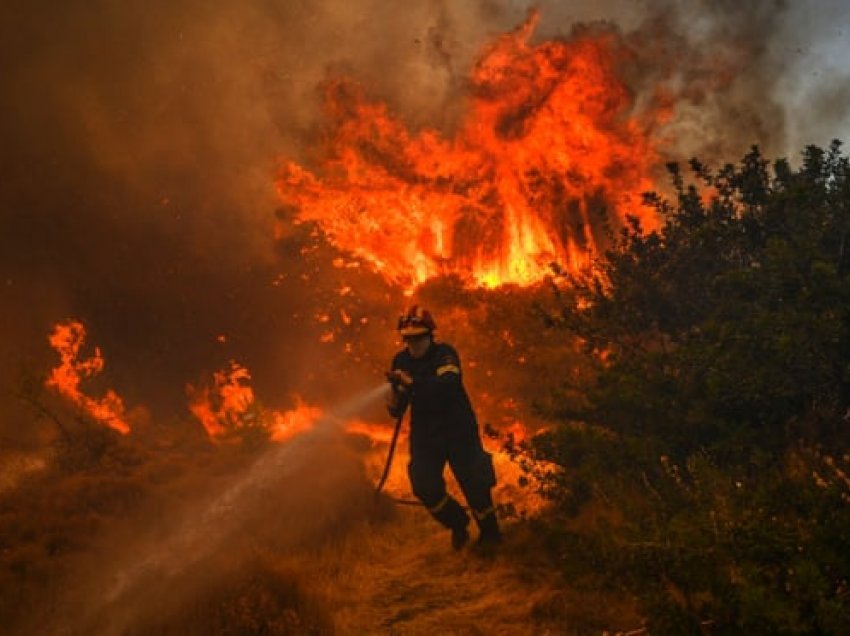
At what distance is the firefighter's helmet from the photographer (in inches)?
237

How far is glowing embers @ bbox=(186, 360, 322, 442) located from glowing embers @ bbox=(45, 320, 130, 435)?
1895mm

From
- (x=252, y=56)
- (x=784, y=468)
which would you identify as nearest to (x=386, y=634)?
(x=784, y=468)

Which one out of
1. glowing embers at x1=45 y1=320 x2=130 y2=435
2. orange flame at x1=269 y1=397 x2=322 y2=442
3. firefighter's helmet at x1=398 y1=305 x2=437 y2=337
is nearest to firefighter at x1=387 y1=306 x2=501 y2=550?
firefighter's helmet at x1=398 y1=305 x2=437 y2=337

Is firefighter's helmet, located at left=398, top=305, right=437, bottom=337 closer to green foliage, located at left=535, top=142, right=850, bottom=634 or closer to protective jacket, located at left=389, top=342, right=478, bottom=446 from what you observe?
protective jacket, located at left=389, top=342, right=478, bottom=446

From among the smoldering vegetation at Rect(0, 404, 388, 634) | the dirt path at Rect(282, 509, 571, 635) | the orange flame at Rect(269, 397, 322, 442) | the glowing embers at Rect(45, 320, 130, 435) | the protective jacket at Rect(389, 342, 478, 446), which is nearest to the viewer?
the dirt path at Rect(282, 509, 571, 635)

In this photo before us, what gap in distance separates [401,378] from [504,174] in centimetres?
1025

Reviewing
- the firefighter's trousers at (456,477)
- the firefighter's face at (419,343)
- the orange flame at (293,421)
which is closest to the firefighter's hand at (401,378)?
the firefighter's face at (419,343)

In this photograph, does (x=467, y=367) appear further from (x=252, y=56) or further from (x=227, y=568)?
(x=252, y=56)

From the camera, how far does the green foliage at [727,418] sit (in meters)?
2.68

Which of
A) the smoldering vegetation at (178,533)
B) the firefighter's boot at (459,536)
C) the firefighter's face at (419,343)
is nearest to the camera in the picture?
the smoldering vegetation at (178,533)

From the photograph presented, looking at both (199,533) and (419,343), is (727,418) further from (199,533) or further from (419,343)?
(199,533)

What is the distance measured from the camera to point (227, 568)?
5.93 meters

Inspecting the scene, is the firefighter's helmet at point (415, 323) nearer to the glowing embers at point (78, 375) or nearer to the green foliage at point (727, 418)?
the green foliage at point (727, 418)

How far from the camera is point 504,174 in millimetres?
14922
